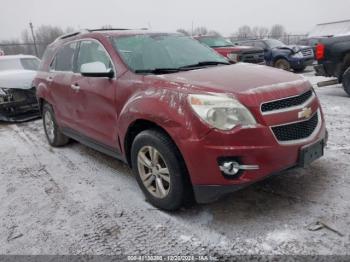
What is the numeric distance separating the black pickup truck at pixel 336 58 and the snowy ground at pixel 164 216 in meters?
3.59

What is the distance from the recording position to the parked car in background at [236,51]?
12.9 meters

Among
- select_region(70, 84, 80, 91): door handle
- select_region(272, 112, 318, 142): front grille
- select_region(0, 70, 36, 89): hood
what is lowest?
select_region(0, 70, 36, 89): hood

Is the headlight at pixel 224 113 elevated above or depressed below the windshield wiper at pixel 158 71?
below

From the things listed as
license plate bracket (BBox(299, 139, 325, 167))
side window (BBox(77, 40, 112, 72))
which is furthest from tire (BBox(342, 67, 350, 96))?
side window (BBox(77, 40, 112, 72))

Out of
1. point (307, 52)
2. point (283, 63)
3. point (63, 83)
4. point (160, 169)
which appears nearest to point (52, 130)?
point (63, 83)

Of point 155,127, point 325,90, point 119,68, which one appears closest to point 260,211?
point 155,127

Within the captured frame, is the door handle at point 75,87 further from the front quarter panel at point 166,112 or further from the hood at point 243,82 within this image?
the hood at point 243,82

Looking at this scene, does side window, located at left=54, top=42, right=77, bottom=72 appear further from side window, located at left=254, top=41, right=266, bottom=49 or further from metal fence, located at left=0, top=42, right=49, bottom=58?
metal fence, located at left=0, top=42, right=49, bottom=58

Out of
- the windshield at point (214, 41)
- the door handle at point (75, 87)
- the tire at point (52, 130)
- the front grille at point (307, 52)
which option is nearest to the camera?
the door handle at point (75, 87)

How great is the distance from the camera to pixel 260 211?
3.36m

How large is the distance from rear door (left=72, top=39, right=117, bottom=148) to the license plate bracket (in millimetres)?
1992

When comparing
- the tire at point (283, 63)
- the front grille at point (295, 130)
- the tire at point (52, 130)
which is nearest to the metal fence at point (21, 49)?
the tire at point (283, 63)

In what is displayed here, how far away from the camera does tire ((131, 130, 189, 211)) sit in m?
3.19

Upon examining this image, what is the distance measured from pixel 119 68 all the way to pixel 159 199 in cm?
148
